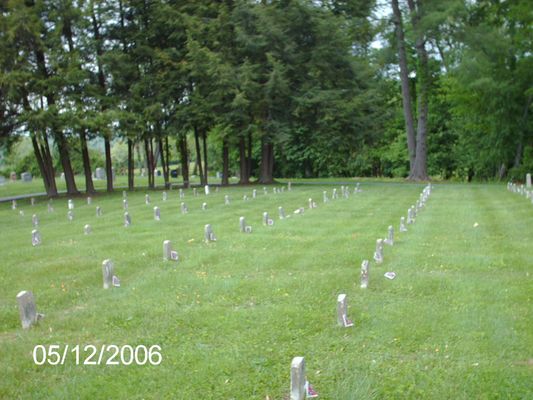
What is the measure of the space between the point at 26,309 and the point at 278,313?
121 inches

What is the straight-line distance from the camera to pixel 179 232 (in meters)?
14.3

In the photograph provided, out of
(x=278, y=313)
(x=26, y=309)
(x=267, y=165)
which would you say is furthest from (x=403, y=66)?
(x=26, y=309)

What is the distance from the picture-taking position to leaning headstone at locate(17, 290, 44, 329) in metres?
6.69

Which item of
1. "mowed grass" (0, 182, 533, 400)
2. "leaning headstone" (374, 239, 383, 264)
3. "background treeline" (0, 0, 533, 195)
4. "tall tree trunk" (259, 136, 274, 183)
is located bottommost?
"mowed grass" (0, 182, 533, 400)

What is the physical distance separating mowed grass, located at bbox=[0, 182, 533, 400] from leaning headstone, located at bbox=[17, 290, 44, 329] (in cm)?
13

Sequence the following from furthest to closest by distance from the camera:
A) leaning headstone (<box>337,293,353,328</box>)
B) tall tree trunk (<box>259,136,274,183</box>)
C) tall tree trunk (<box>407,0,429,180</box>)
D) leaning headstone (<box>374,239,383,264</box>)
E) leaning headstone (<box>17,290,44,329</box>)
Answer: tall tree trunk (<box>407,0,429,180</box>), tall tree trunk (<box>259,136,274,183</box>), leaning headstone (<box>374,239,383,264</box>), leaning headstone (<box>17,290,44,329</box>), leaning headstone (<box>337,293,353,328</box>)

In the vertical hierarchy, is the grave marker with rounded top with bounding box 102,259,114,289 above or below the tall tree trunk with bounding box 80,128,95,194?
below

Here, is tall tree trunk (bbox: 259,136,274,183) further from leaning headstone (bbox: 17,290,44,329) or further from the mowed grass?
leaning headstone (bbox: 17,290,44,329)

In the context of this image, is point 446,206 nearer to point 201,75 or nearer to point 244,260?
point 244,260

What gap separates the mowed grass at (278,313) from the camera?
5227 millimetres

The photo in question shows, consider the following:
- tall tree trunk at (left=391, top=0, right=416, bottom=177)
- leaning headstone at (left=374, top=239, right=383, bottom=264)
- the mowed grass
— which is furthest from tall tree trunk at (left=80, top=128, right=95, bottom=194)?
leaning headstone at (left=374, top=239, right=383, bottom=264)

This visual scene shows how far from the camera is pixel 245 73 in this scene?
31688 millimetres

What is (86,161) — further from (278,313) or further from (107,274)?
(278,313)

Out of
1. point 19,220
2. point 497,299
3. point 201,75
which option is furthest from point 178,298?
point 201,75
